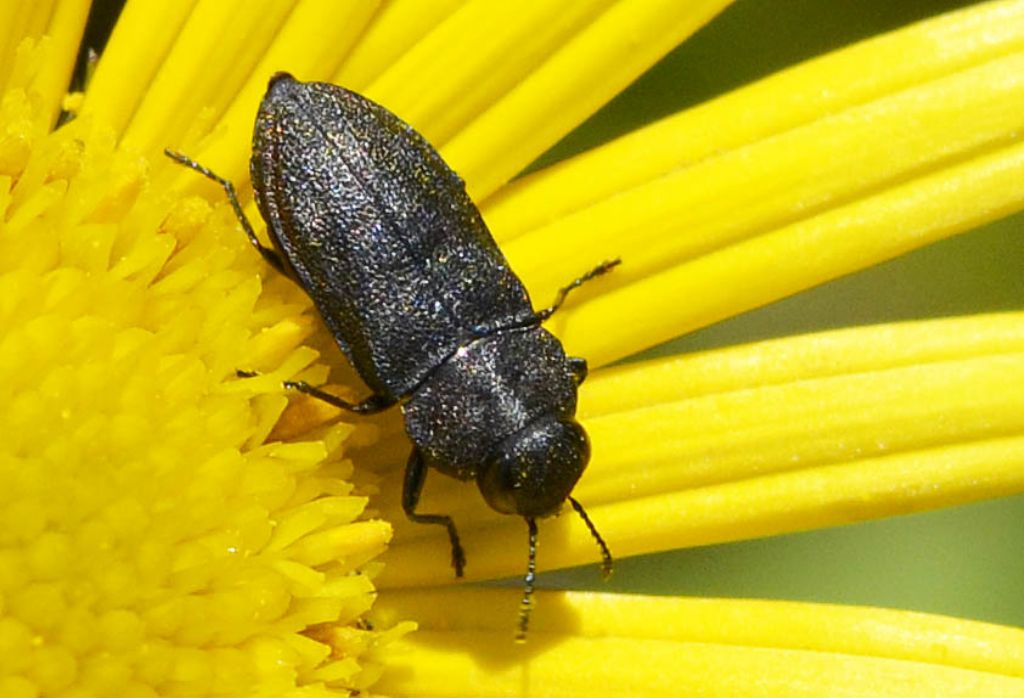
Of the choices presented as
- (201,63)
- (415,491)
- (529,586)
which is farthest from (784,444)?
(201,63)

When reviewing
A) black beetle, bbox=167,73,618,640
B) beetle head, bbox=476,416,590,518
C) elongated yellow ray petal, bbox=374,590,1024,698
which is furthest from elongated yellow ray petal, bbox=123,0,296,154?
elongated yellow ray petal, bbox=374,590,1024,698

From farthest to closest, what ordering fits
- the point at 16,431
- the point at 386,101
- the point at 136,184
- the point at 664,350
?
1. the point at 664,350
2. the point at 386,101
3. the point at 136,184
4. the point at 16,431

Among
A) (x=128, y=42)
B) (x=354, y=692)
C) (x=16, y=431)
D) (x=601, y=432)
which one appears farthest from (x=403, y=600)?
(x=128, y=42)

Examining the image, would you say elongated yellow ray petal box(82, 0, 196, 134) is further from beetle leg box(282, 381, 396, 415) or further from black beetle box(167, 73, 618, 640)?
beetle leg box(282, 381, 396, 415)

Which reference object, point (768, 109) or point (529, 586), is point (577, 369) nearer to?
point (529, 586)

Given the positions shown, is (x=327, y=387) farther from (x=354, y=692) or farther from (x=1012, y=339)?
(x=1012, y=339)

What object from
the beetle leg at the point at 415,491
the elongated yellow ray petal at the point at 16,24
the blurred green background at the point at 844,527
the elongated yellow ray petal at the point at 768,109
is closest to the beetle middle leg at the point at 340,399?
the beetle leg at the point at 415,491
